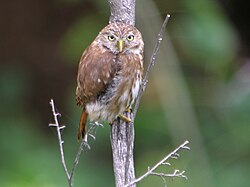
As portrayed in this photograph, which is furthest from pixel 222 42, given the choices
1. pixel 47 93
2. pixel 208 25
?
pixel 47 93

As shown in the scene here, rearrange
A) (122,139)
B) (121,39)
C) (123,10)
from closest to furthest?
(122,139)
(123,10)
(121,39)

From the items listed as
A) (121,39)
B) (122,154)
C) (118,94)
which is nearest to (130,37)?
(121,39)

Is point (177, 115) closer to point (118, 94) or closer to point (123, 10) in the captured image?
point (118, 94)

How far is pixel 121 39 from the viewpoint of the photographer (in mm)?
4309

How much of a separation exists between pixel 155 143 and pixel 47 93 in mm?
1913

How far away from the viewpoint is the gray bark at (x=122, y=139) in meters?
3.57

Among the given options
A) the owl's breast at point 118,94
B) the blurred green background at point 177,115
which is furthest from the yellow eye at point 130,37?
the blurred green background at point 177,115

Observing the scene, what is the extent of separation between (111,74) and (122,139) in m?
0.48

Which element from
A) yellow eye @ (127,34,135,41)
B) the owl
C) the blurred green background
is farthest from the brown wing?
the blurred green background

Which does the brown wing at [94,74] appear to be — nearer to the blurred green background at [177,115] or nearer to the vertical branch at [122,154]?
the vertical branch at [122,154]

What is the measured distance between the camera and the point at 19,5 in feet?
24.5

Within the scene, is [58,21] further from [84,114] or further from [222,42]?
[84,114]

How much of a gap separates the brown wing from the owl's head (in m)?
0.08

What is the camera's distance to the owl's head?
168 inches
